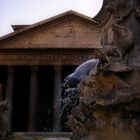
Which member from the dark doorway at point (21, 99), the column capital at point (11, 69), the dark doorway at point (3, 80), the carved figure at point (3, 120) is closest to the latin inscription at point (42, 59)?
the column capital at point (11, 69)

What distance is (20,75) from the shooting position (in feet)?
130

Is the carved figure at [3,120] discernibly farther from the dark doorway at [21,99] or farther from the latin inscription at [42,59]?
the dark doorway at [21,99]

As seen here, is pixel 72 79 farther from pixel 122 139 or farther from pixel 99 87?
pixel 122 139

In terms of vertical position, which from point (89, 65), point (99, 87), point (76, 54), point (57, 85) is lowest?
point (99, 87)

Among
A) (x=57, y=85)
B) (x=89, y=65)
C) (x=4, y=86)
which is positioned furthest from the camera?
(x=4, y=86)

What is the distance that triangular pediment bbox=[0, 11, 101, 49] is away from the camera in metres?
36.7

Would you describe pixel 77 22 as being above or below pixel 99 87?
above

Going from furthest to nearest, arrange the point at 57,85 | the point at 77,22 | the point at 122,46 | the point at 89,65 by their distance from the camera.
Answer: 1. the point at 77,22
2. the point at 57,85
3. the point at 89,65
4. the point at 122,46

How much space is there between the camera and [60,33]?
124ft

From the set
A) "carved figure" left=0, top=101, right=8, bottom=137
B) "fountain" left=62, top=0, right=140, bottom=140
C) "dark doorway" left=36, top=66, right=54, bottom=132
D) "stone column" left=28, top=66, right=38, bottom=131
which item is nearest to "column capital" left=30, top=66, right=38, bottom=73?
"stone column" left=28, top=66, right=38, bottom=131

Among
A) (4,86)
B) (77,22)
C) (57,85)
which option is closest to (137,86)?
(57,85)

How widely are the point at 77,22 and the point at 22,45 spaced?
4.63m

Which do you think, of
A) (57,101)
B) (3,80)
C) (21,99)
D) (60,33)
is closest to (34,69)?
(57,101)

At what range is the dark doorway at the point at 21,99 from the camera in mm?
39344
